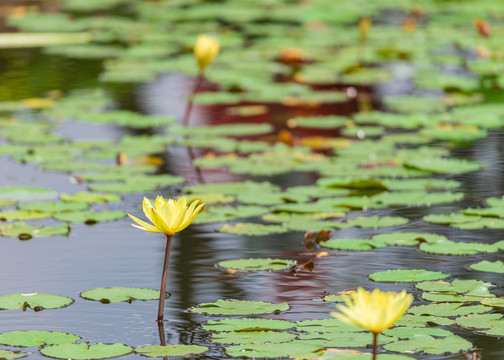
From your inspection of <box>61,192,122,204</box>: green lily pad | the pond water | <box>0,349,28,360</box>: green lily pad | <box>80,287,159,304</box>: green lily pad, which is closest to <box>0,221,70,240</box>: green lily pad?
the pond water

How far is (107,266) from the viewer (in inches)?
110

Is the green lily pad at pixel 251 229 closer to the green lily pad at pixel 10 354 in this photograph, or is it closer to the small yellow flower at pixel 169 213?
the small yellow flower at pixel 169 213

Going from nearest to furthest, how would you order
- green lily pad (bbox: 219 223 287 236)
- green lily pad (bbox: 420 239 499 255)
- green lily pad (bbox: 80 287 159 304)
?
1. green lily pad (bbox: 80 287 159 304)
2. green lily pad (bbox: 420 239 499 255)
3. green lily pad (bbox: 219 223 287 236)

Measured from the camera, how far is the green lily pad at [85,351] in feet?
6.88

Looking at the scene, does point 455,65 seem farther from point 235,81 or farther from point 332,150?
point 332,150

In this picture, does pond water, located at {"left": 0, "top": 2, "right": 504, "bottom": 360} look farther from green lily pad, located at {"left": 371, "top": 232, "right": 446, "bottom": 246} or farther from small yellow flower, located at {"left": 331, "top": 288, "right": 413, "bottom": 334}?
small yellow flower, located at {"left": 331, "top": 288, "right": 413, "bottom": 334}

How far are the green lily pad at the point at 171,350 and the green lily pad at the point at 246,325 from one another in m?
0.12

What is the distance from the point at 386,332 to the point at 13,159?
232 cm

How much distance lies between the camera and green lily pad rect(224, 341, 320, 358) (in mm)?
2076

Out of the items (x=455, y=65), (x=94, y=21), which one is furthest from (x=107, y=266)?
(x=94, y=21)

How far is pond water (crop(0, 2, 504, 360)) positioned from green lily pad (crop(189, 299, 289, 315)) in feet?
0.08

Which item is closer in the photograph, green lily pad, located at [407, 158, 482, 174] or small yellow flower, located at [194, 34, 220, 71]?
green lily pad, located at [407, 158, 482, 174]

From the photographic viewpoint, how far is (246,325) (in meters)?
2.26

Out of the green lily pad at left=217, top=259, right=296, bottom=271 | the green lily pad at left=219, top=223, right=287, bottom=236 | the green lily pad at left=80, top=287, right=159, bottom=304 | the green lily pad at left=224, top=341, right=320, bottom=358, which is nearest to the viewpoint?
the green lily pad at left=224, top=341, right=320, bottom=358
